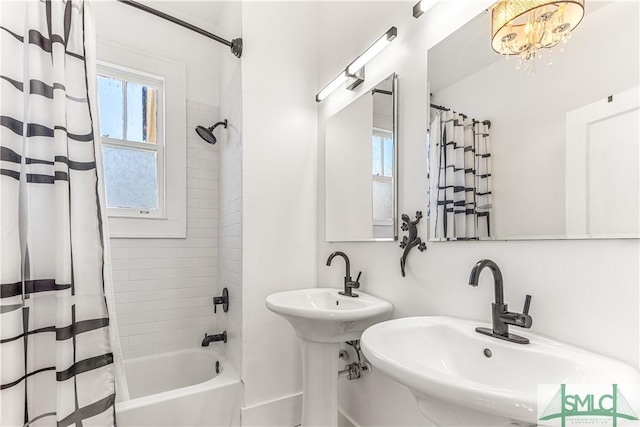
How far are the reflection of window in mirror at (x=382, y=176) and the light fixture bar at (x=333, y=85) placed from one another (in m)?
0.36

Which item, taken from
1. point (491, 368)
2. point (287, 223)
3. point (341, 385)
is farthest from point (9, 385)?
point (491, 368)

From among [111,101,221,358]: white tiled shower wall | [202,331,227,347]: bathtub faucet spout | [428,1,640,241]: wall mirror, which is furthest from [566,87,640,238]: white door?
[111,101,221,358]: white tiled shower wall

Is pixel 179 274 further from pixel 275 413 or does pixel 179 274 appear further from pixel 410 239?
pixel 410 239

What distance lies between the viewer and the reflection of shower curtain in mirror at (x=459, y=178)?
3.23 ft

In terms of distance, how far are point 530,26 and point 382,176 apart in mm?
747

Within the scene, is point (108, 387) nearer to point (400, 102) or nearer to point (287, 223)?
point (287, 223)

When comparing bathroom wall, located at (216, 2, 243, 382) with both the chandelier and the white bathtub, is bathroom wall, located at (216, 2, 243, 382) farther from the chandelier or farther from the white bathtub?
the chandelier

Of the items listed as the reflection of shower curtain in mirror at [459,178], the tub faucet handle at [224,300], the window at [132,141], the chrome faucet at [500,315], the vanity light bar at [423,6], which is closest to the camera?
the chrome faucet at [500,315]

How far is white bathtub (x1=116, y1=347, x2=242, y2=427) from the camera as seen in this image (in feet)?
4.69

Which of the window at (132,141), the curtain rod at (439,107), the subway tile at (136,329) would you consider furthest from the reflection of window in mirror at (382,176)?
the subway tile at (136,329)

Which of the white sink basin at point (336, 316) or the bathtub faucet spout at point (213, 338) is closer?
the white sink basin at point (336, 316)

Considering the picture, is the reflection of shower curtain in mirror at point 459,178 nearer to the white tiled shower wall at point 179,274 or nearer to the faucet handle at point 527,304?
the faucet handle at point 527,304

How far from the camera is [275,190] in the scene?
180 centimetres

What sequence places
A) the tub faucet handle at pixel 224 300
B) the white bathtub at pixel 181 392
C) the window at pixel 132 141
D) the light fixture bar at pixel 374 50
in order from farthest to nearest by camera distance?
1. the window at pixel 132 141
2. the tub faucet handle at pixel 224 300
3. the white bathtub at pixel 181 392
4. the light fixture bar at pixel 374 50
